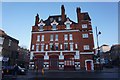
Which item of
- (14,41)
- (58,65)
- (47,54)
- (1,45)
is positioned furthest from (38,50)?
(14,41)

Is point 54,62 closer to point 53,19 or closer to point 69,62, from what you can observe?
point 69,62

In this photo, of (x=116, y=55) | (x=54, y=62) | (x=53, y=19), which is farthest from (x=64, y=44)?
(x=116, y=55)

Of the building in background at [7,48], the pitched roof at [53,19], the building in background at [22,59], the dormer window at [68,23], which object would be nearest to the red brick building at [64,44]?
the dormer window at [68,23]

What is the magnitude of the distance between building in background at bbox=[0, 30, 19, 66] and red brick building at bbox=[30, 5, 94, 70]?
7.59m

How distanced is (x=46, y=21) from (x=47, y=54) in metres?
11.4

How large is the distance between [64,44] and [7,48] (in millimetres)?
16976

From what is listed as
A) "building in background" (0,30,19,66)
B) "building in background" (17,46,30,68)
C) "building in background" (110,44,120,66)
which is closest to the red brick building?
"building in background" (0,30,19,66)

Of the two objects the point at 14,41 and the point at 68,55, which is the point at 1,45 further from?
the point at 68,55

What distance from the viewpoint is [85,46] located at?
149 feet

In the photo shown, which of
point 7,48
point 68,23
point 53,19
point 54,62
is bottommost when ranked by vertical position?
point 54,62

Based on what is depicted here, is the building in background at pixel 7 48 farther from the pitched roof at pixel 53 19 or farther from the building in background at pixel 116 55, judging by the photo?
the building in background at pixel 116 55

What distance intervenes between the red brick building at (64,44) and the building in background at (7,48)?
759 centimetres

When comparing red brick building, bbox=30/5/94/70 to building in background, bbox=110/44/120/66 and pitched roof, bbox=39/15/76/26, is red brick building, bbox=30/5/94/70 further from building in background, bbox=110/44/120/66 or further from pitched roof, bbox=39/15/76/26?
building in background, bbox=110/44/120/66

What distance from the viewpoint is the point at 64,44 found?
46.7 meters
